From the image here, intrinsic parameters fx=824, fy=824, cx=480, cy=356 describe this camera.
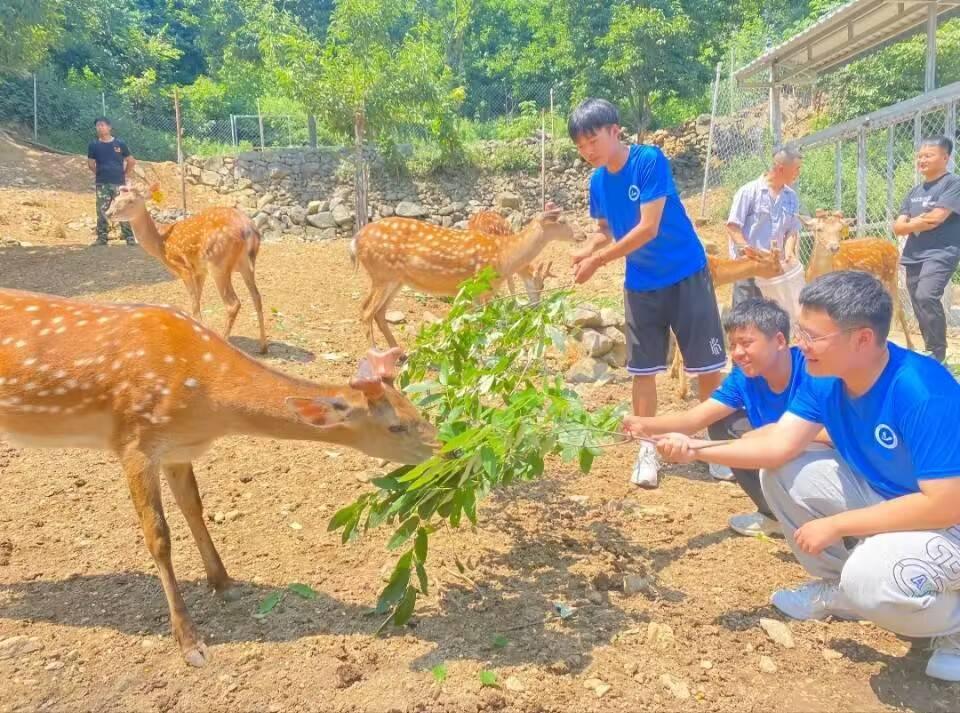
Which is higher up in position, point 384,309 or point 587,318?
point 384,309

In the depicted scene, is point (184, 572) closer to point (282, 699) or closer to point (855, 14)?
point (282, 699)

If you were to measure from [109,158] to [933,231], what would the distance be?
10.1 m

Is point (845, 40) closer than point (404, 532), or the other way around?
point (404, 532)

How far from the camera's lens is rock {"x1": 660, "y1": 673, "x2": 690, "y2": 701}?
272cm

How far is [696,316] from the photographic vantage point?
4406 millimetres

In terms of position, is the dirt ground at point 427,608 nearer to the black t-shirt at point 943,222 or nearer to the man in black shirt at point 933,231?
the man in black shirt at point 933,231

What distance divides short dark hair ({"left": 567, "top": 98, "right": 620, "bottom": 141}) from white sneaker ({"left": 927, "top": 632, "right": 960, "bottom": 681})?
8.72 feet

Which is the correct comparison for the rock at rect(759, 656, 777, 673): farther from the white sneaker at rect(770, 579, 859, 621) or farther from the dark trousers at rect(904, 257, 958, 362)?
the dark trousers at rect(904, 257, 958, 362)

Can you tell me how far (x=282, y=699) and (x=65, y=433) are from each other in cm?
143

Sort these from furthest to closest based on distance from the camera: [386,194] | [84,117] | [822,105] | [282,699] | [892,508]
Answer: [84,117]
[822,105]
[386,194]
[282,699]
[892,508]

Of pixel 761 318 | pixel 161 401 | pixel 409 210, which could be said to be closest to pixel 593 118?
pixel 761 318

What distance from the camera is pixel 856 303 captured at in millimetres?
2502

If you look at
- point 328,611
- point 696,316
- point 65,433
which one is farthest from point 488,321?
point 65,433

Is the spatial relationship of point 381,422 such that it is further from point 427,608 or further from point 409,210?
point 409,210
